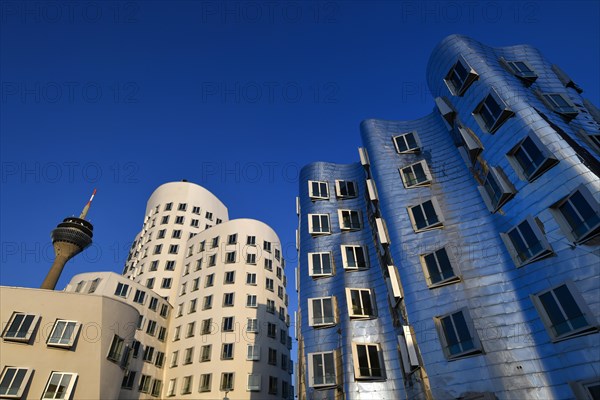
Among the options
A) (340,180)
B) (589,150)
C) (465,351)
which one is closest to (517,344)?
(465,351)

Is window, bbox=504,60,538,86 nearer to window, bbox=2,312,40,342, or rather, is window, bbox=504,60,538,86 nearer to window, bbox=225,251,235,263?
window, bbox=225,251,235,263

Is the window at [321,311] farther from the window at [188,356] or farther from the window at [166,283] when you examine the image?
the window at [166,283]

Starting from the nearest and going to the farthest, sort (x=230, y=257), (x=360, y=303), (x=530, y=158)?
(x=530, y=158) < (x=360, y=303) < (x=230, y=257)

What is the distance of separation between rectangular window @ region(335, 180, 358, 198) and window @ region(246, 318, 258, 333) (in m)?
25.5

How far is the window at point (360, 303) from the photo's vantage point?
25.5 meters

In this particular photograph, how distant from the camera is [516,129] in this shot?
21.6 metres

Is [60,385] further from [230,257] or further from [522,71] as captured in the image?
[522,71]

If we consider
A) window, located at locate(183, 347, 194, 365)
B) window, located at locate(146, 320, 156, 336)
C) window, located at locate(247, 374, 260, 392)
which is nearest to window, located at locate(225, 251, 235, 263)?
window, located at locate(183, 347, 194, 365)

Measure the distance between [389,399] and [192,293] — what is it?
40.7m

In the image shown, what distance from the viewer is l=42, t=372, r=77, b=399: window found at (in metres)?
27.8

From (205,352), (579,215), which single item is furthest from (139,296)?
(579,215)

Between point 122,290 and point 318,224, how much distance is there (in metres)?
35.0

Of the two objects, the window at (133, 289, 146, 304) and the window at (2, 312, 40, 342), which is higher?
the window at (133, 289, 146, 304)

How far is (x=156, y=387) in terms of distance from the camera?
4834 cm
